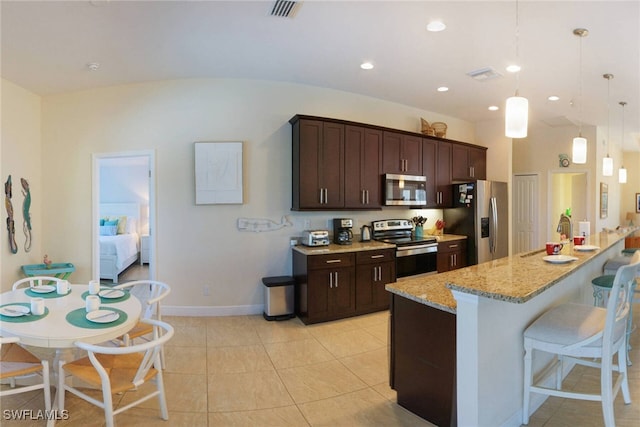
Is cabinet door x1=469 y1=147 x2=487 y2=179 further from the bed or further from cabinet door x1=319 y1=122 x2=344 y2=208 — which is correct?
the bed

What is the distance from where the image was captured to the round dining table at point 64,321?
1853 millimetres

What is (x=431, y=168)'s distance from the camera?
5.29 metres

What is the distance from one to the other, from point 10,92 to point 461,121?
21.1ft

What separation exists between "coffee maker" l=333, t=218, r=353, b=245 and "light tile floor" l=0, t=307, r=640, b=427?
1161 millimetres

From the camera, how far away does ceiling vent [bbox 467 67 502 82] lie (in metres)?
3.66

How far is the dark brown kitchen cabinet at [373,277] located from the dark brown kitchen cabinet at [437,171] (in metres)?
1.48

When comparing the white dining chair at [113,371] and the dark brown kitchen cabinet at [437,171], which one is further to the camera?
the dark brown kitchen cabinet at [437,171]

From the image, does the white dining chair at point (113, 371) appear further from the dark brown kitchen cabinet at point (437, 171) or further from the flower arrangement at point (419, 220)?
the dark brown kitchen cabinet at point (437, 171)

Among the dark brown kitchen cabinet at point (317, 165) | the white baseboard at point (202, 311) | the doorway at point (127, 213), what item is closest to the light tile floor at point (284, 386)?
the white baseboard at point (202, 311)

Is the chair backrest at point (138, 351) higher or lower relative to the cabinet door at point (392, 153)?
lower

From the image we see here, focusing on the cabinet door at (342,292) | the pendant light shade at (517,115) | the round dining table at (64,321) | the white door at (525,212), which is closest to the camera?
the round dining table at (64,321)

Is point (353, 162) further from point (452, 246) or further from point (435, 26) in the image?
point (452, 246)

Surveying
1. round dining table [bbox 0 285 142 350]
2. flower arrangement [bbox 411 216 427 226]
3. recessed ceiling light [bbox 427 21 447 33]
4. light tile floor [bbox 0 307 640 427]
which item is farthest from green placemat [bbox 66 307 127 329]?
flower arrangement [bbox 411 216 427 226]

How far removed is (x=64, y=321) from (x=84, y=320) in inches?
4.5
